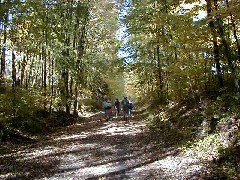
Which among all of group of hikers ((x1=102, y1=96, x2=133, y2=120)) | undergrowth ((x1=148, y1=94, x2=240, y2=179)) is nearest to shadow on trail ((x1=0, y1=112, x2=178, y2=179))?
undergrowth ((x1=148, y1=94, x2=240, y2=179))

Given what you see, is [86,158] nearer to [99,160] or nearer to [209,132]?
[99,160]

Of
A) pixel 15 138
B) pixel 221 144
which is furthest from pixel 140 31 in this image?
pixel 221 144

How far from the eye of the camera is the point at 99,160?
1262 centimetres

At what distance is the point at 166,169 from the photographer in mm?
10320

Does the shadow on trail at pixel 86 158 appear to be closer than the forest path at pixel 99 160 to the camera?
No

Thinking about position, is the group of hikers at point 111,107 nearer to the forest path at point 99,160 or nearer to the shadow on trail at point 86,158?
the shadow on trail at point 86,158

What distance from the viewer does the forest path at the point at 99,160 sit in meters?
10.3

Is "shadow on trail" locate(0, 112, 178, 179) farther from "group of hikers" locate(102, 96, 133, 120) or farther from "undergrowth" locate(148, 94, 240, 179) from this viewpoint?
"group of hikers" locate(102, 96, 133, 120)

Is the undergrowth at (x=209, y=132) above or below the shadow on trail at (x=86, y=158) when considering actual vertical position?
above

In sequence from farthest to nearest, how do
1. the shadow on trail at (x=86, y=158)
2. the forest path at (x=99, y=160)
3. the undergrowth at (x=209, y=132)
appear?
the shadow on trail at (x=86, y=158)
the forest path at (x=99, y=160)
the undergrowth at (x=209, y=132)

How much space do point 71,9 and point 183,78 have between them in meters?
9.29

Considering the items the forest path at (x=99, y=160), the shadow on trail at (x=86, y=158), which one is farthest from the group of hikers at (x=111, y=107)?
the forest path at (x=99, y=160)

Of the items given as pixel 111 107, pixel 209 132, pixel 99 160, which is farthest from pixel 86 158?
pixel 111 107

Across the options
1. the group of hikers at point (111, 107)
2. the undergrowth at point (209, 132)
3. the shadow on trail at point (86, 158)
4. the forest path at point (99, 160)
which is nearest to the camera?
the undergrowth at point (209, 132)
